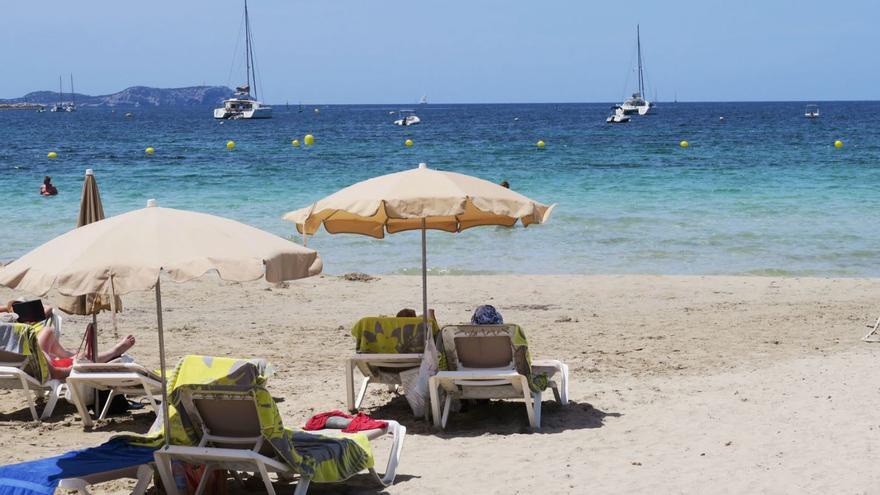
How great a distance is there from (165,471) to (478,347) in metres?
2.64

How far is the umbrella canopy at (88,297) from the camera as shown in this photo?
8.19 m

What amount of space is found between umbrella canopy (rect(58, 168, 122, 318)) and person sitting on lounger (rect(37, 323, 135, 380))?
199 millimetres

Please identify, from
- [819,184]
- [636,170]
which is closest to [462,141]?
[636,170]

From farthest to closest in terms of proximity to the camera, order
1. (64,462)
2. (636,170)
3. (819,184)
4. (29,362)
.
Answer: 1. (636,170)
2. (819,184)
3. (29,362)
4. (64,462)

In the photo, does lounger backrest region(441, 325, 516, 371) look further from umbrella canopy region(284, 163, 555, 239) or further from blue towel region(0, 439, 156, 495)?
blue towel region(0, 439, 156, 495)

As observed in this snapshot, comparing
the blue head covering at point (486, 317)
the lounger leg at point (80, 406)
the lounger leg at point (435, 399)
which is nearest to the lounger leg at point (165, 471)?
the lounger leg at point (80, 406)

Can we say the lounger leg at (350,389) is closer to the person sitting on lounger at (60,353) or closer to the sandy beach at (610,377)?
the sandy beach at (610,377)

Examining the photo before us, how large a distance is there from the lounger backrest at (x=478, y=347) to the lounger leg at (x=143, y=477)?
253 cm

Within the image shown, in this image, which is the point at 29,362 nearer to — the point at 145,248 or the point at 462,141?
the point at 145,248

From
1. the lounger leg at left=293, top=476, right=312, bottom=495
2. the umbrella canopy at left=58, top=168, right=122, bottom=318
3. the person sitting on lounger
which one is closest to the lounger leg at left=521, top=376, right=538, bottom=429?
the lounger leg at left=293, top=476, right=312, bottom=495

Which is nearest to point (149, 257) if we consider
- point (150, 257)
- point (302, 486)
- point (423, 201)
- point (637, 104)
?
point (150, 257)

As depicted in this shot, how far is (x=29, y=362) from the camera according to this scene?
7875 mm

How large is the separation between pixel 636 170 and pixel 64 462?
30.6 meters

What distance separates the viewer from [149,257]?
506cm
